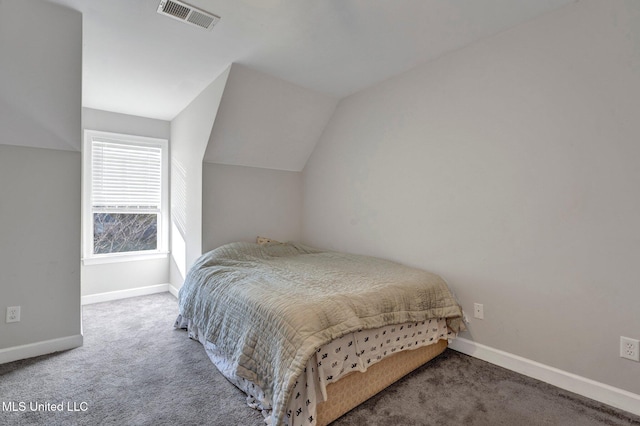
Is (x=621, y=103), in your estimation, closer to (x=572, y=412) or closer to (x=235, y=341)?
(x=572, y=412)

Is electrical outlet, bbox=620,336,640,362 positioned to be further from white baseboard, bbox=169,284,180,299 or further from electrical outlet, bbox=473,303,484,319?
white baseboard, bbox=169,284,180,299

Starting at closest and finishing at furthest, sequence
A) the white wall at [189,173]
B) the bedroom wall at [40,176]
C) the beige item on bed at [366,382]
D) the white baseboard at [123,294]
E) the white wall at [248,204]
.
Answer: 1. the beige item on bed at [366,382]
2. the bedroom wall at [40,176]
3. the white wall at [189,173]
4. the white wall at [248,204]
5. the white baseboard at [123,294]

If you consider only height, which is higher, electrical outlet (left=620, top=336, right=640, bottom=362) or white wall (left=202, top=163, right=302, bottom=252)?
white wall (left=202, top=163, right=302, bottom=252)

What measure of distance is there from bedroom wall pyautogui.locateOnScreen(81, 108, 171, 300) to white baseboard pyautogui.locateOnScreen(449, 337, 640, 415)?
11.7 feet

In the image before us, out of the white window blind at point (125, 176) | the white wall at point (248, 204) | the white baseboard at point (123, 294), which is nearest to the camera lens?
the white wall at point (248, 204)

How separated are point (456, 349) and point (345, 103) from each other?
8.73 ft

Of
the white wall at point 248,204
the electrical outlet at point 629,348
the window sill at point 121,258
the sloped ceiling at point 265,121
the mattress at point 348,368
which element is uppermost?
the sloped ceiling at point 265,121

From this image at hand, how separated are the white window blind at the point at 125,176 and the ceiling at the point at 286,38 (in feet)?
2.68

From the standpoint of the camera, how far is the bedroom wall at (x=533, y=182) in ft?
5.78

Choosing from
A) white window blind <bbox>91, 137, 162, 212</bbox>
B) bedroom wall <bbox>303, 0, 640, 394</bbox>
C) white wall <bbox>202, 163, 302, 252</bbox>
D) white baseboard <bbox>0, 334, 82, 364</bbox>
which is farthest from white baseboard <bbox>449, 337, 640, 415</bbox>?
white window blind <bbox>91, 137, 162, 212</bbox>

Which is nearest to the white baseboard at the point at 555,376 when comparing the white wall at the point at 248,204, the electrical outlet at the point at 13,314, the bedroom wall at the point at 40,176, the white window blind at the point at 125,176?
the white wall at the point at 248,204

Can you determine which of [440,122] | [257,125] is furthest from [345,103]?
[440,122]

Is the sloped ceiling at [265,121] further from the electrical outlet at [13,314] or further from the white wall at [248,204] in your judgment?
the electrical outlet at [13,314]

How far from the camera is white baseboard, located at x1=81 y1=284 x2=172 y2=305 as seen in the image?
11.7 ft
